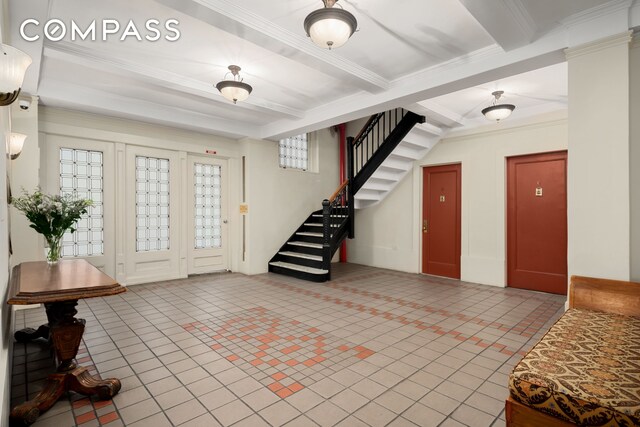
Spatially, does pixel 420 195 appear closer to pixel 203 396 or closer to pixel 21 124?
pixel 203 396

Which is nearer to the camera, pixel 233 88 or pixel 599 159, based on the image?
pixel 599 159

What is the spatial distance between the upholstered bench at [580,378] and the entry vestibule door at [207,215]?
6.21 metres

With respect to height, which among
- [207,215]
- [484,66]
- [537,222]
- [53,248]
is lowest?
[53,248]

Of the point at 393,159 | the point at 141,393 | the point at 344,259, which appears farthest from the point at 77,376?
the point at 344,259

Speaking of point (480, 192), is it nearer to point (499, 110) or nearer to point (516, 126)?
point (516, 126)

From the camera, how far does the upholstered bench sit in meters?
1.59

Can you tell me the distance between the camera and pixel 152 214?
6.30 meters

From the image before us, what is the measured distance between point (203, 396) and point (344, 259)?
21.8 ft

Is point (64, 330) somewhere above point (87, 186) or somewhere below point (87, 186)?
below

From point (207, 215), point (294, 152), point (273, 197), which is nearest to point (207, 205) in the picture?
point (207, 215)

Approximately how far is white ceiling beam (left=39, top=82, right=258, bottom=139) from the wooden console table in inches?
131

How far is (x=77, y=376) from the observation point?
2484mm

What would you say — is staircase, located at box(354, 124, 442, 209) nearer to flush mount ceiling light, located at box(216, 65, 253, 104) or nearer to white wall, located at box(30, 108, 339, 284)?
white wall, located at box(30, 108, 339, 284)

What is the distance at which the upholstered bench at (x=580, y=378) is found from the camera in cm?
159
